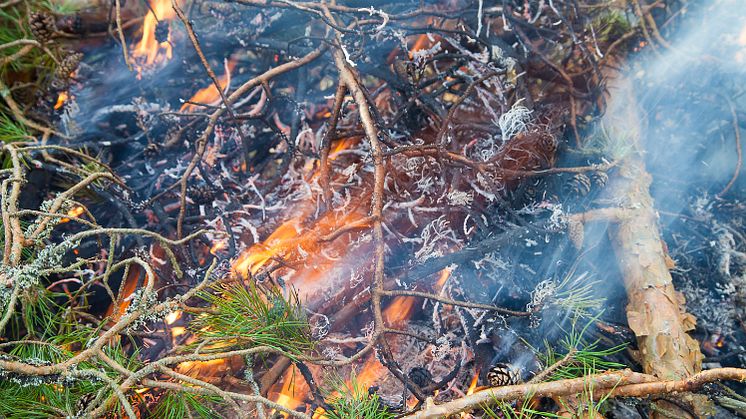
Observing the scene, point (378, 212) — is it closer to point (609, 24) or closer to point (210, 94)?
point (210, 94)

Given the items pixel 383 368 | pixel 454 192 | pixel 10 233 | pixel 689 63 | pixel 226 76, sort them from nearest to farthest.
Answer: pixel 10 233 < pixel 383 368 < pixel 454 192 < pixel 689 63 < pixel 226 76

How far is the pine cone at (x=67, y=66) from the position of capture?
2.38 m

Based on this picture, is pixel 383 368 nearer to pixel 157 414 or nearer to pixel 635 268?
pixel 157 414

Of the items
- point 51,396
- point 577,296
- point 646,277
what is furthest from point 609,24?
point 51,396

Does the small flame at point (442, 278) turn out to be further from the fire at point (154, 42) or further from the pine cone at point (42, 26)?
the pine cone at point (42, 26)

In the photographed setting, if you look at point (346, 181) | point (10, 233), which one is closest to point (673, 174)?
point (346, 181)

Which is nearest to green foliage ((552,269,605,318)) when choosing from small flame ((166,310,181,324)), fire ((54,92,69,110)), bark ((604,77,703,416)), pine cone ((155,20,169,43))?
bark ((604,77,703,416))

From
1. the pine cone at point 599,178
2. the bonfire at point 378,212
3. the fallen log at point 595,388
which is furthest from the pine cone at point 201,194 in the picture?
the pine cone at point 599,178

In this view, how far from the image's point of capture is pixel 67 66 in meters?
2.39

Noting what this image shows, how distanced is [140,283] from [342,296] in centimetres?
85

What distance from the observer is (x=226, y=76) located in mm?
2508

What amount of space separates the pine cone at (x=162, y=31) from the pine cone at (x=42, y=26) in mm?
521

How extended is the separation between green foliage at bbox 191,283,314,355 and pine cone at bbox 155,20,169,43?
4.79ft

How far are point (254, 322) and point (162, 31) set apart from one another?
1.67 metres
